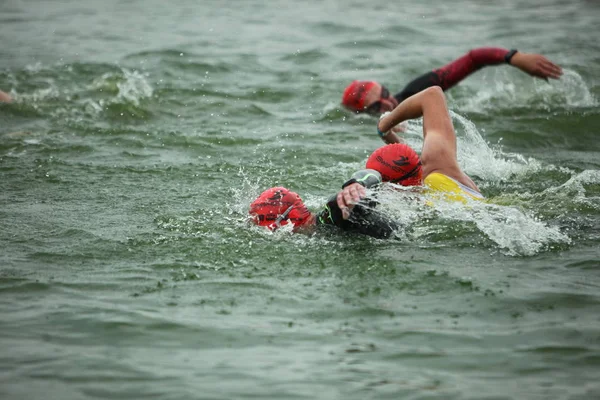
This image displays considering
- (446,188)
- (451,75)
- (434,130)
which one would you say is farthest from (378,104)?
(446,188)

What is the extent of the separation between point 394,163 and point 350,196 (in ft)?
4.10

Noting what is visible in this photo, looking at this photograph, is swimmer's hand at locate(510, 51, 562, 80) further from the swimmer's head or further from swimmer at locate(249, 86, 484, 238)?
the swimmer's head

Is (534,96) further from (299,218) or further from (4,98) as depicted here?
(4,98)

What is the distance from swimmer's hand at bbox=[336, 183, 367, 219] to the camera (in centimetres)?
557

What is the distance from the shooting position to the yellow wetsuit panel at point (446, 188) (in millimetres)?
6816

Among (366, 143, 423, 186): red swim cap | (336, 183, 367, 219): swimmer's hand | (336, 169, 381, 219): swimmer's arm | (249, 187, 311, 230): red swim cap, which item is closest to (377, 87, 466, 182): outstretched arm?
(366, 143, 423, 186): red swim cap

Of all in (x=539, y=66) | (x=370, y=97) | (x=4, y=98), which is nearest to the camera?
(x=539, y=66)

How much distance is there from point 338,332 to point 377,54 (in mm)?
12416

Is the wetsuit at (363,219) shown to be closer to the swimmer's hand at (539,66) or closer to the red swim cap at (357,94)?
the swimmer's hand at (539,66)

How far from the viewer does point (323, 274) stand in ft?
20.6

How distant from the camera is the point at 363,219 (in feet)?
21.5

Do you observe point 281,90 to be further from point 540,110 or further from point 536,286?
point 536,286

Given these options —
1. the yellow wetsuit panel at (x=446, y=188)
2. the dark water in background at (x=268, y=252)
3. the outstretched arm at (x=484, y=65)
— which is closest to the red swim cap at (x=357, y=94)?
the dark water in background at (x=268, y=252)

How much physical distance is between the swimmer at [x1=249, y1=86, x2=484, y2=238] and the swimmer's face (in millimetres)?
4412
